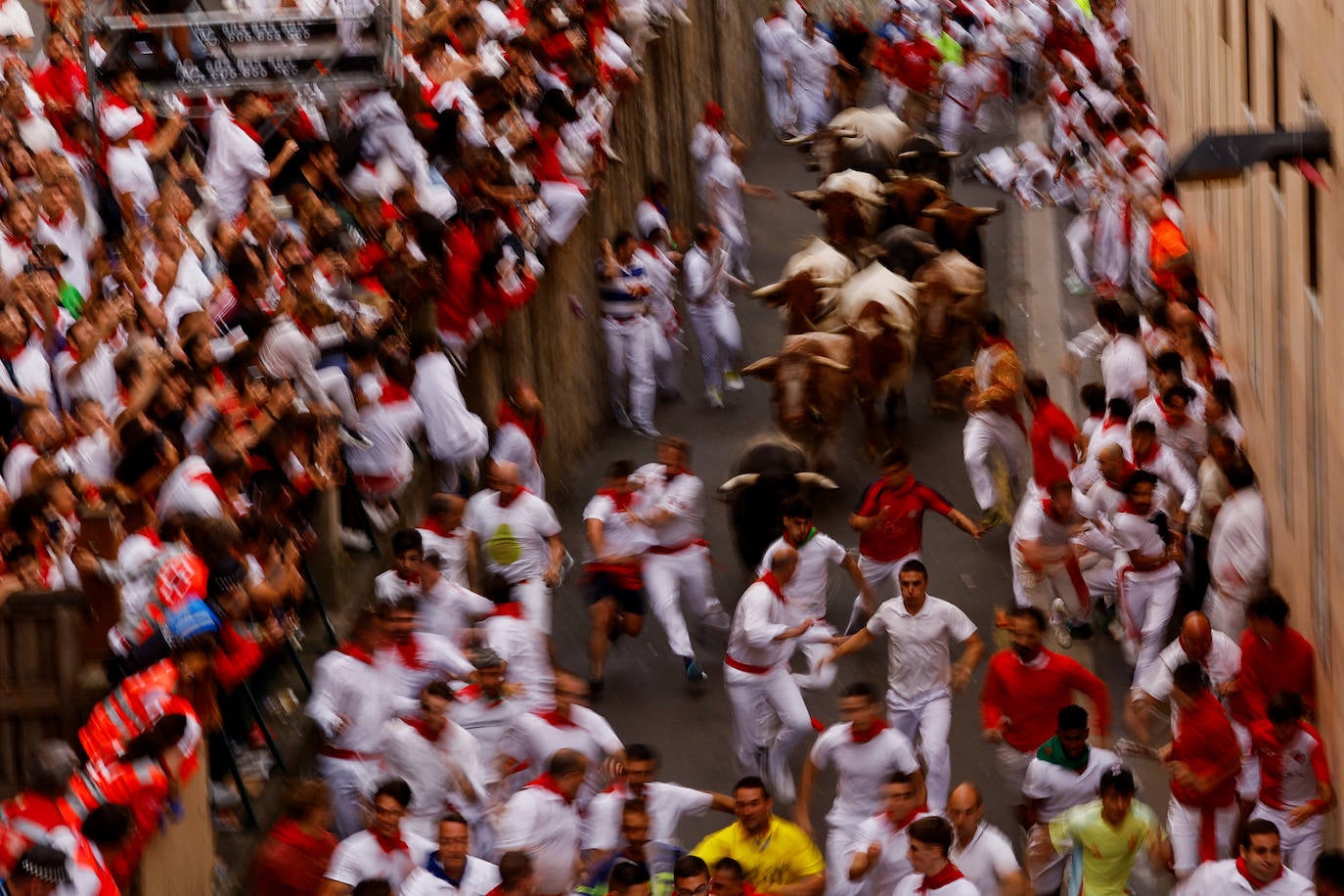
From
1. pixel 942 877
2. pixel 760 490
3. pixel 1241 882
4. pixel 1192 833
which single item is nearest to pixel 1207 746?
pixel 1192 833

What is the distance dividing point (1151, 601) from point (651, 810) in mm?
4178

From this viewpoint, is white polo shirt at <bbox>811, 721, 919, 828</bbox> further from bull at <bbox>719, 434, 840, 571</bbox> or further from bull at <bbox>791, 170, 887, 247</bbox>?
bull at <bbox>791, 170, 887, 247</bbox>

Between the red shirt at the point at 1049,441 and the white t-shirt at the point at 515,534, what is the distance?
10.3 feet

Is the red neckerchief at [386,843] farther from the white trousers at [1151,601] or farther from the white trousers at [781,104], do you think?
the white trousers at [781,104]

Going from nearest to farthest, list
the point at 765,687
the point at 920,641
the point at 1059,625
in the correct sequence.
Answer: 1. the point at 920,641
2. the point at 765,687
3. the point at 1059,625

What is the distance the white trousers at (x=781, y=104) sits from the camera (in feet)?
95.2

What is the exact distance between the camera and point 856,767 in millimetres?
11742

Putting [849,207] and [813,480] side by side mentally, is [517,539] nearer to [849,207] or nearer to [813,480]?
[813,480]

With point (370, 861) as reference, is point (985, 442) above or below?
below

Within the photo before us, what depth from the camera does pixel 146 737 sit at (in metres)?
10.2

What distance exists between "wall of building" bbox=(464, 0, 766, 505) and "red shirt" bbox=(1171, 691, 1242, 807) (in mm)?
7003

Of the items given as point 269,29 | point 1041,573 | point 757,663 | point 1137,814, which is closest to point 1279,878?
point 1137,814

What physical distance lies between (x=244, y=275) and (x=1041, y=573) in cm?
524

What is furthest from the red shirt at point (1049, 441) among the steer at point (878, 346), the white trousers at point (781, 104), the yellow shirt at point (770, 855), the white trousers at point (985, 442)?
the white trousers at point (781, 104)
